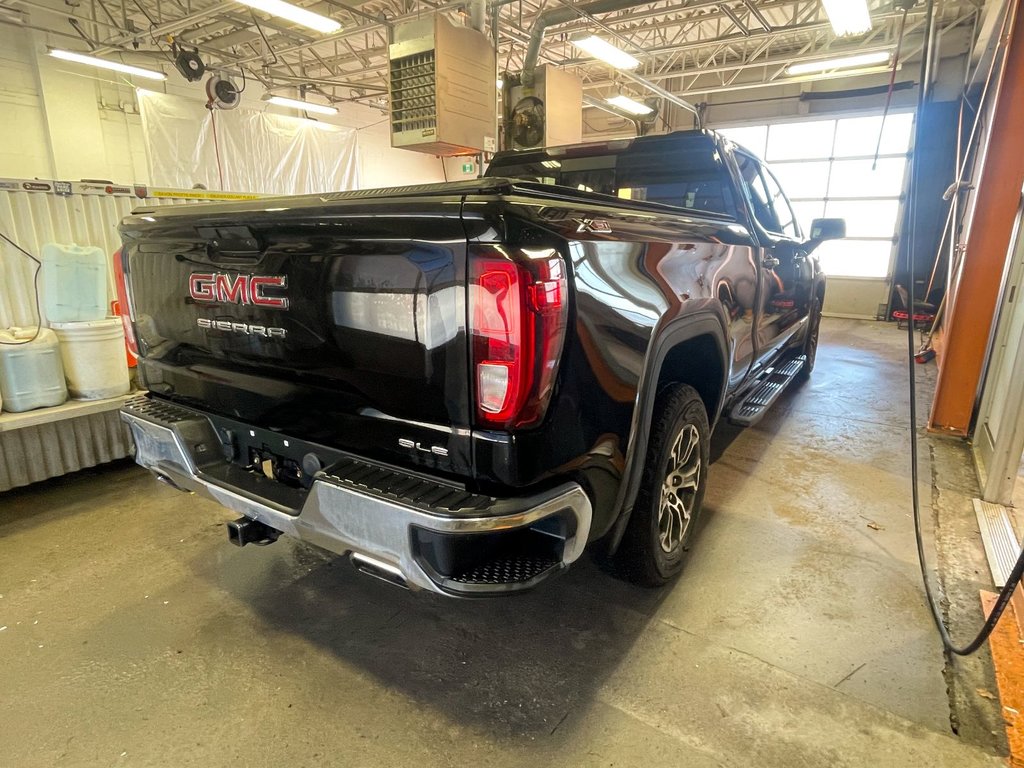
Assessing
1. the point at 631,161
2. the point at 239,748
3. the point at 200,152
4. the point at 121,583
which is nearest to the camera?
the point at 239,748

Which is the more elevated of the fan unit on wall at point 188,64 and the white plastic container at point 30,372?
the fan unit on wall at point 188,64

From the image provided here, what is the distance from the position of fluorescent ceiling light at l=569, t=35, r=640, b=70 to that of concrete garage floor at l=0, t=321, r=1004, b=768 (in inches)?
201

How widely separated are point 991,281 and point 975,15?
7.95 meters

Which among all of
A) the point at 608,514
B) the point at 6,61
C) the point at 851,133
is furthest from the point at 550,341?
the point at 851,133

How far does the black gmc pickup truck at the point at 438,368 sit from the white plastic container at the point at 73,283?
1154 millimetres

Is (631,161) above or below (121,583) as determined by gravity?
above

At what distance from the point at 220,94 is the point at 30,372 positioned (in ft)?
20.9

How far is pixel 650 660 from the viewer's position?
6.21ft

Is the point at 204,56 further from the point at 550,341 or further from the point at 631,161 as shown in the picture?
the point at 550,341

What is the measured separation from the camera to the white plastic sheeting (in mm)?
7383

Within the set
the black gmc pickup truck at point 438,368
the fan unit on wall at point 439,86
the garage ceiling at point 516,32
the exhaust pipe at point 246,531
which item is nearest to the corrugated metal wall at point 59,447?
the black gmc pickup truck at point 438,368

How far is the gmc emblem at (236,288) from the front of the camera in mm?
1624

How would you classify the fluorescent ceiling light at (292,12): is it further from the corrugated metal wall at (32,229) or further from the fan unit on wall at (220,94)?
the corrugated metal wall at (32,229)

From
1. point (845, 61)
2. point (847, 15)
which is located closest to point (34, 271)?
point (847, 15)
